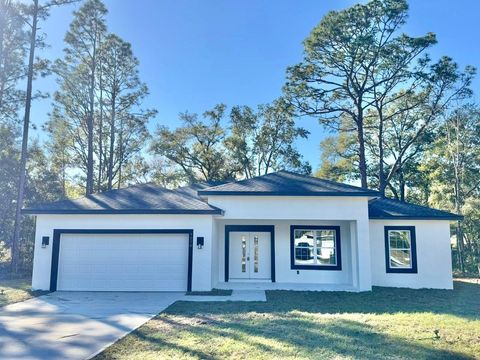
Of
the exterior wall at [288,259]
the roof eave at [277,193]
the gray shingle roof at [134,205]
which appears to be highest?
the roof eave at [277,193]

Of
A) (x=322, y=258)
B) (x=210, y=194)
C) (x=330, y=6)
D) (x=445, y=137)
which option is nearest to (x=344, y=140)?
(x=445, y=137)

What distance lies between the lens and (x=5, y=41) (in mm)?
17844

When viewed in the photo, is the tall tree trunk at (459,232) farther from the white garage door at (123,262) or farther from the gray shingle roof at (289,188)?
the white garage door at (123,262)

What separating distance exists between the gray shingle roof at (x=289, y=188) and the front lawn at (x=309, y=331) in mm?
3698

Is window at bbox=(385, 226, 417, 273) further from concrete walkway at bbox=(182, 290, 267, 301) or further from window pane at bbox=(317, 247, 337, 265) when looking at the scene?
concrete walkway at bbox=(182, 290, 267, 301)

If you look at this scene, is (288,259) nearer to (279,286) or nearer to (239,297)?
(279,286)

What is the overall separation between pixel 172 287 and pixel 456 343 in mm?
8394

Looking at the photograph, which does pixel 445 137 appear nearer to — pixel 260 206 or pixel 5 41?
pixel 260 206

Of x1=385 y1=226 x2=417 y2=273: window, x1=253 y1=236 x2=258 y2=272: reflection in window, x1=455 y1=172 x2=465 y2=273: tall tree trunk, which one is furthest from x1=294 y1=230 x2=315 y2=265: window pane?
x1=455 y1=172 x2=465 y2=273: tall tree trunk

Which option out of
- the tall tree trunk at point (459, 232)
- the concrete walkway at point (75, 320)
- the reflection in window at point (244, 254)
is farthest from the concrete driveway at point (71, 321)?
Answer: the tall tree trunk at point (459, 232)

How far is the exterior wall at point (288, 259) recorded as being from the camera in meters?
13.7

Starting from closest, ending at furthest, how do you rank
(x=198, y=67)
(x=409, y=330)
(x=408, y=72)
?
1. (x=409, y=330)
2. (x=198, y=67)
3. (x=408, y=72)

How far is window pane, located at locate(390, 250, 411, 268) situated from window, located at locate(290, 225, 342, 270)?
6.15 feet

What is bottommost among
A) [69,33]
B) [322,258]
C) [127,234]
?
[322,258]
